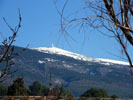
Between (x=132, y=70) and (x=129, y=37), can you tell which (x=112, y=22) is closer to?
(x=129, y=37)

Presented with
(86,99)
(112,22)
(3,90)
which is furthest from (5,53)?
(3,90)

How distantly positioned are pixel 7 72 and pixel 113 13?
1.47m

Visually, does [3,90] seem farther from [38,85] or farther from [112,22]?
[112,22]

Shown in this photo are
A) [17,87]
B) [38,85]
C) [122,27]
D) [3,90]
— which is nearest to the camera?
[122,27]

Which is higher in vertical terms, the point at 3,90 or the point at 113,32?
the point at 3,90

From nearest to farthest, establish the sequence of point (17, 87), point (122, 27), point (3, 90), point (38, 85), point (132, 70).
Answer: point (122, 27) → point (132, 70) → point (17, 87) → point (3, 90) → point (38, 85)

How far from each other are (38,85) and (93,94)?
2700cm

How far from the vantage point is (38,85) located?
153750mm

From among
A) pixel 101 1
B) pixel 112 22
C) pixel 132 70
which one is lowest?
pixel 132 70

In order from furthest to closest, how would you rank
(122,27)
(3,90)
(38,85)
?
(38,85) < (3,90) < (122,27)

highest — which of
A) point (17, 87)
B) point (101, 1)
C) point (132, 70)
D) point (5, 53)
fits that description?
point (17, 87)

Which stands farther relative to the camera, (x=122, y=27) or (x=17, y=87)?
(x=17, y=87)

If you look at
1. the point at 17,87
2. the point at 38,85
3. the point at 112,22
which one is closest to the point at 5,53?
the point at 112,22

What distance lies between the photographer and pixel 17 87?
303 ft
